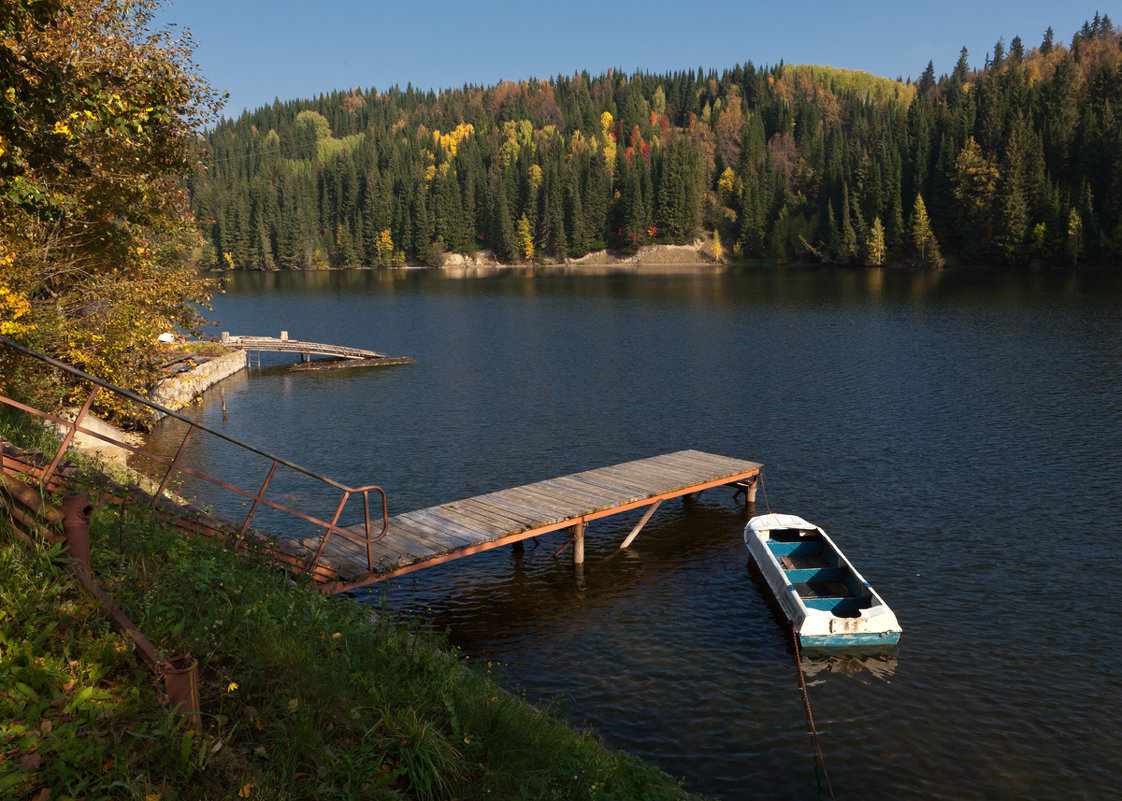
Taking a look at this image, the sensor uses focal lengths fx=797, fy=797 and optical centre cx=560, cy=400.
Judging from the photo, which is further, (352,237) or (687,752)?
(352,237)

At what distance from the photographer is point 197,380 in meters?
46.4

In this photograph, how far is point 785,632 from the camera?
728 inches

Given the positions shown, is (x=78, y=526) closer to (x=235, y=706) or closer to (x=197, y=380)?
(x=235, y=706)

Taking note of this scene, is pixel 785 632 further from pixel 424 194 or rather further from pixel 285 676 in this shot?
pixel 424 194

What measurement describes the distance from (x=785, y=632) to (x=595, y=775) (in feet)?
33.0

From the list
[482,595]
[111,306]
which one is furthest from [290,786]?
[111,306]

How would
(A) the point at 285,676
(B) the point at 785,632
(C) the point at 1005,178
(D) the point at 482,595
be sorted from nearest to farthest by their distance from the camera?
(A) the point at 285,676 < (B) the point at 785,632 < (D) the point at 482,595 < (C) the point at 1005,178

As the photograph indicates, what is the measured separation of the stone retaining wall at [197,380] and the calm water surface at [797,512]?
1287 mm

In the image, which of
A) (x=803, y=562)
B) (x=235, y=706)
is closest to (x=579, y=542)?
(x=803, y=562)

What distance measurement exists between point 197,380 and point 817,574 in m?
Result: 38.7

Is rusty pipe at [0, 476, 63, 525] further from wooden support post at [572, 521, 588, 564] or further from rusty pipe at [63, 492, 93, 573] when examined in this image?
wooden support post at [572, 521, 588, 564]

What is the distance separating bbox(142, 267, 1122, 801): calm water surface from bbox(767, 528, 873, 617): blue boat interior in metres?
1.10

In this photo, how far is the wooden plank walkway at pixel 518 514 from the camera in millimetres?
17000

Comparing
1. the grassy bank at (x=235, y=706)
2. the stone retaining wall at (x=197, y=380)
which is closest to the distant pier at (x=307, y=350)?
the stone retaining wall at (x=197, y=380)
